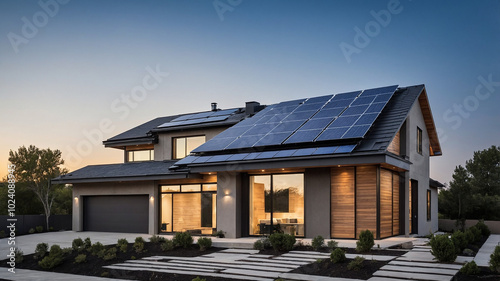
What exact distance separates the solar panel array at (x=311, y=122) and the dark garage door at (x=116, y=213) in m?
5.67

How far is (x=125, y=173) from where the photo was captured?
22000 mm

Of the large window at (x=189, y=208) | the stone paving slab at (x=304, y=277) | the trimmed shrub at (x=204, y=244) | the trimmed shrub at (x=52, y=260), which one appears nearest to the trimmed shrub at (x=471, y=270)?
the stone paving slab at (x=304, y=277)

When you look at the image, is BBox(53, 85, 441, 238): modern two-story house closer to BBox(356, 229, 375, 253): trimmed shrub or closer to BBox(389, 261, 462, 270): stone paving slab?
BBox(356, 229, 375, 253): trimmed shrub

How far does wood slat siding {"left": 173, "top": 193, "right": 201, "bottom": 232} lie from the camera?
797 inches

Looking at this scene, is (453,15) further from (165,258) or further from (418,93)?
(165,258)

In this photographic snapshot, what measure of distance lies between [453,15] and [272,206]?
10333mm

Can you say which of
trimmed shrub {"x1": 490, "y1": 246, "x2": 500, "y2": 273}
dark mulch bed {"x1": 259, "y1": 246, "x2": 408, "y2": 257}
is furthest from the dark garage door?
trimmed shrub {"x1": 490, "y1": 246, "x2": 500, "y2": 273}

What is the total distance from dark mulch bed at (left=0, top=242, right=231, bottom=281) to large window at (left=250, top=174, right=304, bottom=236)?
3.08 m

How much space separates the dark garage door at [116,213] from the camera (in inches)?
878

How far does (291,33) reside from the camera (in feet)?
64.6

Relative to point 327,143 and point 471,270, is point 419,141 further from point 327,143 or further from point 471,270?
point 471,270

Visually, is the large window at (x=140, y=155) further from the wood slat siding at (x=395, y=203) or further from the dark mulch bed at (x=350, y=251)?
the wood slat siding at (x=395, y=203)

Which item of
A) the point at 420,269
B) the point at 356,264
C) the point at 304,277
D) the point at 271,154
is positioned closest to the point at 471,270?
the point at 420,269

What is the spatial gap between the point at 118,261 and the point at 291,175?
6975 mm
